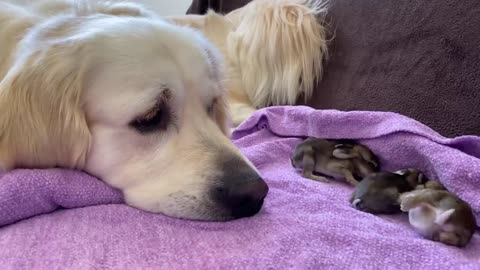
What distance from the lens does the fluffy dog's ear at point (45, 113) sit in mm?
961

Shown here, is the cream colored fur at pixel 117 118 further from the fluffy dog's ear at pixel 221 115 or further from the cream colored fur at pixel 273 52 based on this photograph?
the cream colored fur at pixel 273 52

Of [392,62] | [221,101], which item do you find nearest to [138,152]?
[221,101]

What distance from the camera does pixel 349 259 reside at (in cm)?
77

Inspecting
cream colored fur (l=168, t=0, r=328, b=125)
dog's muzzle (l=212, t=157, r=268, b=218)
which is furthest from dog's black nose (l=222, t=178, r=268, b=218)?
cream colored fur (l=168, t=0, r=328, b=125)

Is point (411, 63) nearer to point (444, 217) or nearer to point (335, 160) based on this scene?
point (335, 160)

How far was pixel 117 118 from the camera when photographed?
975 mm

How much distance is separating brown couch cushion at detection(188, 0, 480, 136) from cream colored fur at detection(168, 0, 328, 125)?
0.29ft

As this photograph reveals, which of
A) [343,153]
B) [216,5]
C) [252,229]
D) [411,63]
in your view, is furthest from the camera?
[216,5]

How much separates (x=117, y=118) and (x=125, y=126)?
0.02m

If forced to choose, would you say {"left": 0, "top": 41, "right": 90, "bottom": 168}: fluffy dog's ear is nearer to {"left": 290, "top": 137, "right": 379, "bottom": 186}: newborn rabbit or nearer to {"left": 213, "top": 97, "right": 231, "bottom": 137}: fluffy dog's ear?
{"left": 213, "top": 97, "right": 231, "bottom": 137}: fluffy dog's ear

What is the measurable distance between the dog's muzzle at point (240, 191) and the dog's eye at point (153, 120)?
0.45ft

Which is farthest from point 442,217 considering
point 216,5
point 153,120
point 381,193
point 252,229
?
point 216,5

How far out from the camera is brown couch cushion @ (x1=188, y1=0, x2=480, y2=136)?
1.18 metres

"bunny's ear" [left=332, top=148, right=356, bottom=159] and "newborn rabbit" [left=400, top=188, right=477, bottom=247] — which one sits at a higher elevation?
"newborn rabbit" [left=400, top=188, right=477, bottom=247]
